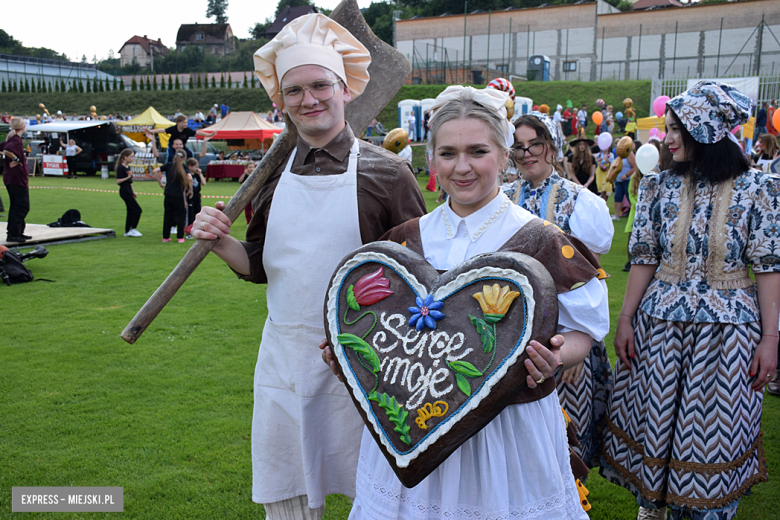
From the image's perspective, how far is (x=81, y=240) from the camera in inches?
397

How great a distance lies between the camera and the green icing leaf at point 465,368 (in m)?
1.35

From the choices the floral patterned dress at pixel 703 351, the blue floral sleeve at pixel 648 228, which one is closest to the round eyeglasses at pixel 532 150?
the blue floral sleeve at pixel 648 228

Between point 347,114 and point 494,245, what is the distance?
1127 mm

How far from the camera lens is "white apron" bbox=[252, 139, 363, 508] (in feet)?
6.50

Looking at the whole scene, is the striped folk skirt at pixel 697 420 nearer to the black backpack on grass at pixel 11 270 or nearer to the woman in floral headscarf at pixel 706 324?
the woman in floral headscarf at pixel 706 324

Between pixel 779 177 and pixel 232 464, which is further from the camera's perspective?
pixel 232 464

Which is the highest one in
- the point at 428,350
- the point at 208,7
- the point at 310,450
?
the point at 208,7

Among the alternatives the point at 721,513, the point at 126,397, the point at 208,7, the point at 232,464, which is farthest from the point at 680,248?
the point at 208,7

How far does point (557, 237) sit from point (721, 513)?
5.23ft

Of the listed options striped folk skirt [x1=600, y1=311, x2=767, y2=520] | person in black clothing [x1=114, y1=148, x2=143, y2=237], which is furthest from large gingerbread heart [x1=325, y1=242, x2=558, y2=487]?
person in black clothing [x1=114, y1=148, x2=143, y2=237]

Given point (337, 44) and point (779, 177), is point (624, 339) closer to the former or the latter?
point (779, 177)

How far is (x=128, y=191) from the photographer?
33.7ft

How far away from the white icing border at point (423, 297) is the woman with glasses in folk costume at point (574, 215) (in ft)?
4.62

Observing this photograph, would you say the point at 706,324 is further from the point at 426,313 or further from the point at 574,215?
the point at 426,313
